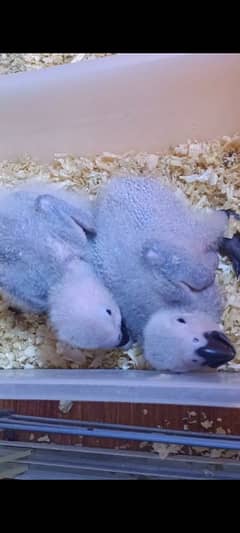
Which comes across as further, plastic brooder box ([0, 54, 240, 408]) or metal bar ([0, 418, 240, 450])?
plastic brooder box ([0, 54, 240, 408])

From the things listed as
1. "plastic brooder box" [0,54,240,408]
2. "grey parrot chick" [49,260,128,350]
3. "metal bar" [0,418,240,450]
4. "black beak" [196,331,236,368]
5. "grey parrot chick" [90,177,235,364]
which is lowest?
"metal bar" [0,418,240,450]

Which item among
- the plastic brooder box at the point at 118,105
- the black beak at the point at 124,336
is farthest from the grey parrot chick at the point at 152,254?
the plastic brooder box at the point at 118,105

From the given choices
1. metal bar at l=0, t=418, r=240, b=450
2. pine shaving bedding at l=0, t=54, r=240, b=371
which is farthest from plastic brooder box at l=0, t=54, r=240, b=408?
metal bar at l=0, t=418, r=240, b=450

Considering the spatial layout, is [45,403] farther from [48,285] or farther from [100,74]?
[100,74]

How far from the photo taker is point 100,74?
120cm

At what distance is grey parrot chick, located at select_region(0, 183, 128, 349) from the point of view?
3.37 feet

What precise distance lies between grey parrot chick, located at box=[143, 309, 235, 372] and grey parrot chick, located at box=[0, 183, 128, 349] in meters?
0.07

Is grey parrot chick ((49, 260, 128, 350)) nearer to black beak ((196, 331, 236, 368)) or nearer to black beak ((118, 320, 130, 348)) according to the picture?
black beak ((118, 320, 130, 348))

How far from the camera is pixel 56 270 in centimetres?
107

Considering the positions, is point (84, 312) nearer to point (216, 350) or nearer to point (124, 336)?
point (124, 336)

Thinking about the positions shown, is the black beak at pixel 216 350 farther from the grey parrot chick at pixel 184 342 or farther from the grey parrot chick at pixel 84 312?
the grey parrot chick at pixel 84 312
